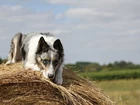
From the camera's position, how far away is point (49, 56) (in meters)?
7.41

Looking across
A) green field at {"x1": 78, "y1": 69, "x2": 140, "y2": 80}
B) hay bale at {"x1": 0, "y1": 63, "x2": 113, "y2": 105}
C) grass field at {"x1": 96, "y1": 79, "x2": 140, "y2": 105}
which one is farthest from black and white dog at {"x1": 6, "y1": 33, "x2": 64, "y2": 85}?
green field at {"x1": 78, "y1": 69, "x2": 140, "y2": 80}

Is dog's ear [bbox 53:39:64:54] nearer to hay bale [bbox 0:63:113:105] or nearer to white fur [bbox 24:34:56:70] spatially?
white fur [bbox 24:34:56:70]

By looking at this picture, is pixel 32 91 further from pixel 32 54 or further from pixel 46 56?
pixel 32 54

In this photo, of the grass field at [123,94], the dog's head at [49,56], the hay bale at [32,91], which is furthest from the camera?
the grass field at [123,94]

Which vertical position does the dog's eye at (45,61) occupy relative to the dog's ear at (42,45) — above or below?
below

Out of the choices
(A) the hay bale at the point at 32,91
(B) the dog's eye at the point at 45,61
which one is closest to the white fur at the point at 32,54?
(B) the dog's eye at the point at 45,61

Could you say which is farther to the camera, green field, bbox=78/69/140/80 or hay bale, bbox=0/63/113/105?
green field, bbox=78/69/140/80


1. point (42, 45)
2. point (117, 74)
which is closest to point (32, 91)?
point (42, 45)

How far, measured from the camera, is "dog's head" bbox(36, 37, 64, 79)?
24.0 feet

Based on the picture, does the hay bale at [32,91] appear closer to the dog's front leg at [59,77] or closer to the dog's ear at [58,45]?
the dog's front leg at [59,77]

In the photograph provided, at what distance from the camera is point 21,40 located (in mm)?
9289

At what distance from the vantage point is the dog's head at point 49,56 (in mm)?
7309

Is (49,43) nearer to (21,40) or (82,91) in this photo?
(82,91)

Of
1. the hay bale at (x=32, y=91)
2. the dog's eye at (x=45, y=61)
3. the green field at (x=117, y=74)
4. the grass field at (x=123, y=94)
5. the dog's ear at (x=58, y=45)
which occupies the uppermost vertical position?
the dog's ear at (x=58, y=45)
